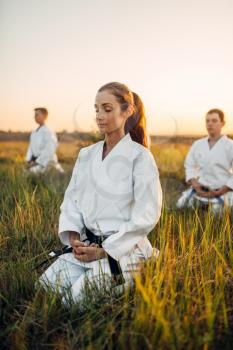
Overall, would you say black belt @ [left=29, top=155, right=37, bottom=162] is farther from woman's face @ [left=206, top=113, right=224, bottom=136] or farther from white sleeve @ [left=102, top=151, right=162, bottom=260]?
white sleeve @ [left=102, top=151, right=162, bottom=260]

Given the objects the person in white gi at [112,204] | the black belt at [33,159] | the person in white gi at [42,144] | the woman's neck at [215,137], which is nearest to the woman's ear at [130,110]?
the person in white gi at [112,204]

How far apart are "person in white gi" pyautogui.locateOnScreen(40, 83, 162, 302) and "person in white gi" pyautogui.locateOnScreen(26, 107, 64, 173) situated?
19.8 ft

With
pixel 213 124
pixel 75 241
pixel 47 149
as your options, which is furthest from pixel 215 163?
pixel 47 149

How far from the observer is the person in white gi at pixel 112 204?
8.05 feet

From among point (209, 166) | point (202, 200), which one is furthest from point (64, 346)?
point (209, 166)

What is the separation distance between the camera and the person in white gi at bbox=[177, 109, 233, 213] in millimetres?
5652

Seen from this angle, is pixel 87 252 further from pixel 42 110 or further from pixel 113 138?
pixel 42 110

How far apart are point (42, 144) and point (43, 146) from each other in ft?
0.15

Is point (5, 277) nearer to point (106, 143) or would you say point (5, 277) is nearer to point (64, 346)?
point (64, 346)

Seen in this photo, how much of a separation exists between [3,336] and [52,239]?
1.26 m

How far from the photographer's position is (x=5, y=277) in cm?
255

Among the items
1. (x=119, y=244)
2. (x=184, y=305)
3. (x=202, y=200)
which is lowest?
(x=202, y=200)

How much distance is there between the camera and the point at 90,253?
2494 mm

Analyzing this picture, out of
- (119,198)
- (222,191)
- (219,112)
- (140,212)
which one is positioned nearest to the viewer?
(140,212)
